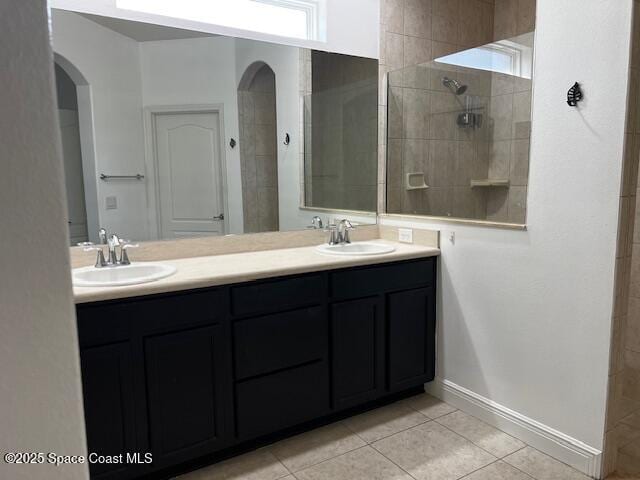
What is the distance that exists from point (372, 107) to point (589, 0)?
4.41ft

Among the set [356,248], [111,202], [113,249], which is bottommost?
[356,248]

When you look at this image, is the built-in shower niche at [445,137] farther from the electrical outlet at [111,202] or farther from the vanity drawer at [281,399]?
the electrical outlet at [111,202]

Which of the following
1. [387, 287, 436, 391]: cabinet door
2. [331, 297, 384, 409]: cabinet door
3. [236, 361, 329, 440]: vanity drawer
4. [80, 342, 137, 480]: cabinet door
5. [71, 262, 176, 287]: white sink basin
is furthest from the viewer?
[387, 287, 436, 391]: cabinet door

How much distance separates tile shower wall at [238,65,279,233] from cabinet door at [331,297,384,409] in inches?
27.0

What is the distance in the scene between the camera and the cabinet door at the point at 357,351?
2322 mm

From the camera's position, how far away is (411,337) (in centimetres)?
258

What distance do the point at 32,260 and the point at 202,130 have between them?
202 centimetres

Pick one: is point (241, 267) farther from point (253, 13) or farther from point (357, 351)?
point (253, 13)

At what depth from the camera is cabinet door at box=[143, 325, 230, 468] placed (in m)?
1.84

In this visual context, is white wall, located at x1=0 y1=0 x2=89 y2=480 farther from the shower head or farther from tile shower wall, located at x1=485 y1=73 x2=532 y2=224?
the shower head

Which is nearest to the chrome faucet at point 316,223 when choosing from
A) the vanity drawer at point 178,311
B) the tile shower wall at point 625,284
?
the vanity drawer at point 178,311

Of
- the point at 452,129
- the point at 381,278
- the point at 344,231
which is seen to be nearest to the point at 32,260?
the point at 381,278

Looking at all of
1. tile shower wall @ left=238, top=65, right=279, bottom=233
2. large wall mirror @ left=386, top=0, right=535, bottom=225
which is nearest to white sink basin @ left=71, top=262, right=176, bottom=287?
tile shower wall @ left=238, top=65, right=279, bottom=233

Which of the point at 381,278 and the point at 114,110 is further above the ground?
the point at 114,110
